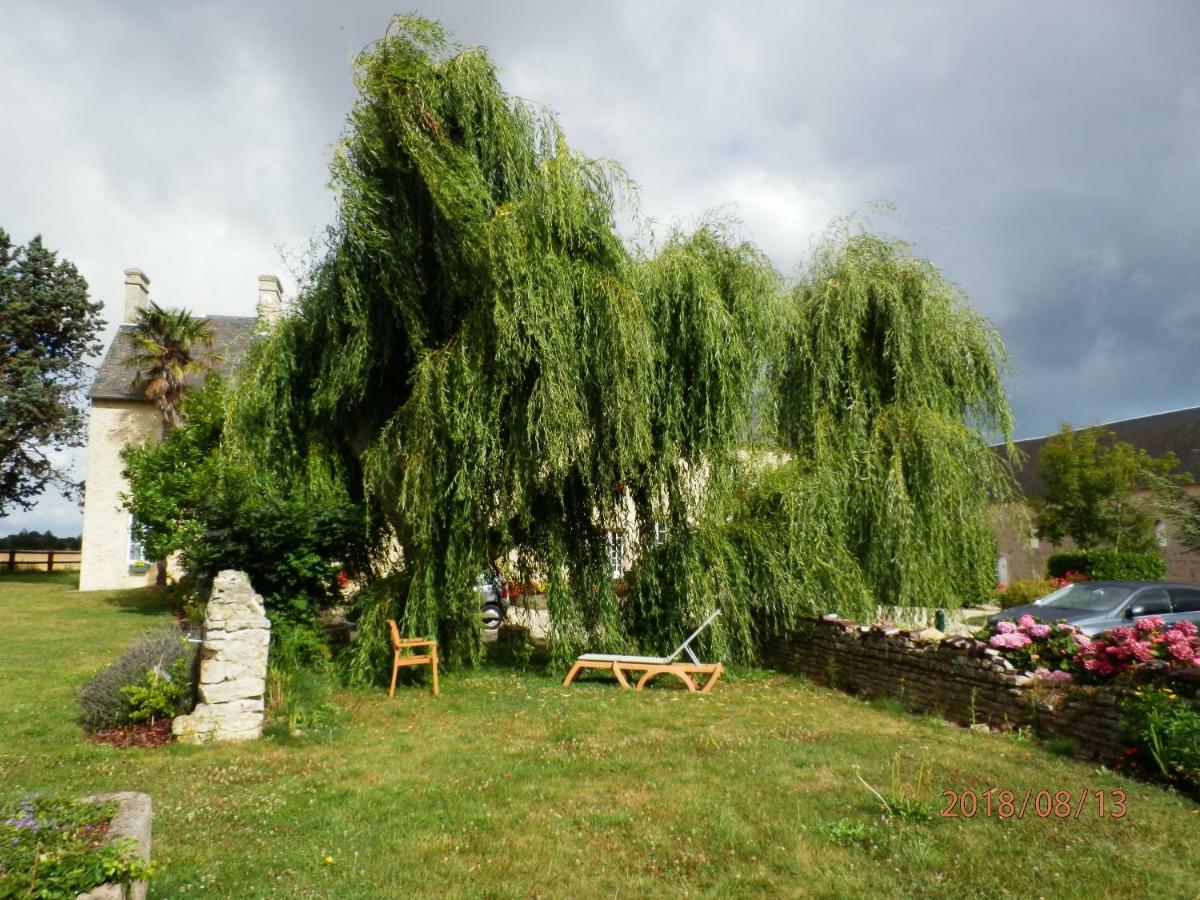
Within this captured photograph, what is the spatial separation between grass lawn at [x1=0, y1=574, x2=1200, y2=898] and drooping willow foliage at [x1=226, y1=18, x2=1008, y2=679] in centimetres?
188

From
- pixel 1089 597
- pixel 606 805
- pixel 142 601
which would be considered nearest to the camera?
pixel 606 805

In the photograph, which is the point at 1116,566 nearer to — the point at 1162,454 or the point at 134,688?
the point at 1162,454

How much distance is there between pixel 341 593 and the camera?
10.7 metres

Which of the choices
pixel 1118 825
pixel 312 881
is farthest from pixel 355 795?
pixel 1118 825

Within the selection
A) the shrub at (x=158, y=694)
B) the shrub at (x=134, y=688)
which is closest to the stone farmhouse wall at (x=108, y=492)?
the shrub at (x=134, y=688)

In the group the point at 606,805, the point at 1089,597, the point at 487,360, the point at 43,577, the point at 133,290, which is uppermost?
the point at 133,290

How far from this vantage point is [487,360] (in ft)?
28.6

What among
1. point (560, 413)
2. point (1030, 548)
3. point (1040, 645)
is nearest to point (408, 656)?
point (560, 413)

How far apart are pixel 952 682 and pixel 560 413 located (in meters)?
4.67

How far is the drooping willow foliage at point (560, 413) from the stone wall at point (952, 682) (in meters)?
0.58

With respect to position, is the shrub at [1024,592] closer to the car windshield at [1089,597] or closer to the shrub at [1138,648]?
the car windshield at [1089,597]

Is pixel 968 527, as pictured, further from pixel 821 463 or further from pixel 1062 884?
pixel 1062 884

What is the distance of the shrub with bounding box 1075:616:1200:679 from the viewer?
6305 mm

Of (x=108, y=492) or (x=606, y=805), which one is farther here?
(x=108, y=492)
